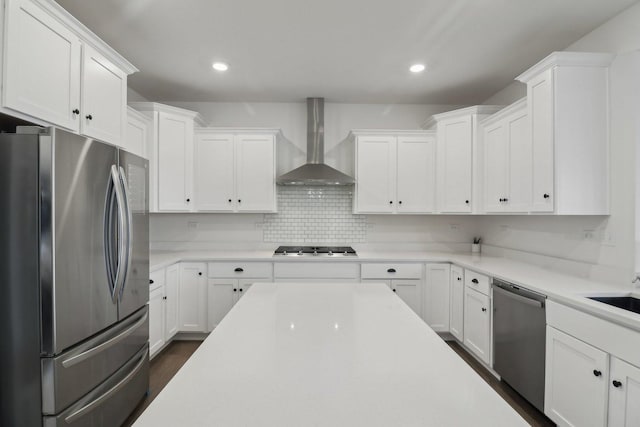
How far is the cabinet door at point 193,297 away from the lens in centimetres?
311

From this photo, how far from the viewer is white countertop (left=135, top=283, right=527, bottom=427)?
0.64m

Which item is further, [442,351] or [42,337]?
[42,337]

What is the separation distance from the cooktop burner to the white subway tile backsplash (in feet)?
0.44

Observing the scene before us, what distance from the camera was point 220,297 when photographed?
315cm

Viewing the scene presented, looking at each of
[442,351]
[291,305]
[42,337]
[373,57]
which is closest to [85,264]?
[42,337]

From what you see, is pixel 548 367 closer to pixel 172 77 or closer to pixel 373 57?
pixel 373 57

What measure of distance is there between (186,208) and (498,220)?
3.50 metres

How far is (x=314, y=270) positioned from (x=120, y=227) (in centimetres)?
188

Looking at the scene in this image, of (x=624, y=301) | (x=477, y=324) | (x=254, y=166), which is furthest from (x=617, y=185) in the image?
(x=254, y=166)

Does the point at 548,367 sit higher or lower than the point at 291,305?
lower

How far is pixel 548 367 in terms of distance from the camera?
6.05 ft

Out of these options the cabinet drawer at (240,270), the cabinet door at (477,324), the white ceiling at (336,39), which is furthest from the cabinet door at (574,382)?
the cabinet drawer at (240,270)

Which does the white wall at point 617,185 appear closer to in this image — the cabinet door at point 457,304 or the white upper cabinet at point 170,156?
the cabinet door at point 457,304

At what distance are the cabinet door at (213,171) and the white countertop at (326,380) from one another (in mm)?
2406
